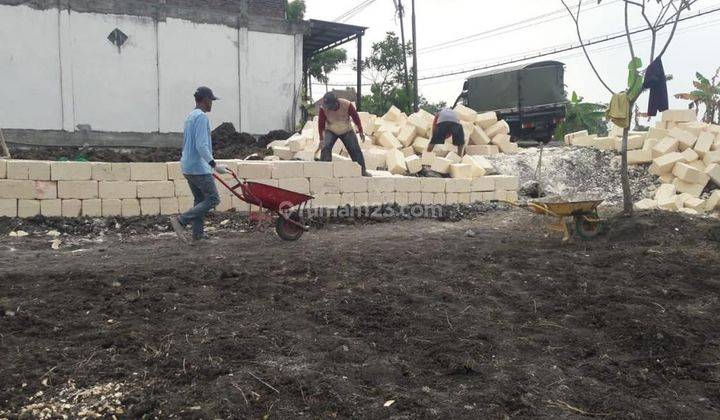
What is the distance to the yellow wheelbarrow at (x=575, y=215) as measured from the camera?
6.27 meters

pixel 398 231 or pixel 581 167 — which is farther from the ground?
pixel 581 167

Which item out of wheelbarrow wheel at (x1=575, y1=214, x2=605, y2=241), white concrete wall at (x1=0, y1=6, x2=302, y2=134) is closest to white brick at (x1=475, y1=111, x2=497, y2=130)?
white concrete wall at (x1=0, y1=6, x2=302, y2=134)

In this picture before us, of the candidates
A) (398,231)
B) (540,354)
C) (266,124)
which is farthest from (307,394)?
(266,124)

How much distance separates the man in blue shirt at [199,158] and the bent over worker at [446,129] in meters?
6.52

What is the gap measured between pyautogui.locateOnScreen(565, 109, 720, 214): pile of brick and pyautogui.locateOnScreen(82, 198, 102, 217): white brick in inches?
318

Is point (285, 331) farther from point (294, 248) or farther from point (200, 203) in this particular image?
point (200, 203)

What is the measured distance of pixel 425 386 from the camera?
2.98m

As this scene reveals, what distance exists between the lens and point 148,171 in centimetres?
771

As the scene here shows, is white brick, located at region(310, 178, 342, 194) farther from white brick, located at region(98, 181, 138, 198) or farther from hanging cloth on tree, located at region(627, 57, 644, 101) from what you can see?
hanging cloth on tree, located at region(627, 57, 644, 101)

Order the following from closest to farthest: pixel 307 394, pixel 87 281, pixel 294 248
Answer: pixel 307 394 < pixel 87 281 < pixel 294 248

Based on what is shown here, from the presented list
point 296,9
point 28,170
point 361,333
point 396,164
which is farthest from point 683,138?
point 296,9

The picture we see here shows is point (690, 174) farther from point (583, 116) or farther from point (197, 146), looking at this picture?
point (583, 116)

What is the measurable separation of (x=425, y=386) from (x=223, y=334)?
1.28m

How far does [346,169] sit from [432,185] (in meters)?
1.57
